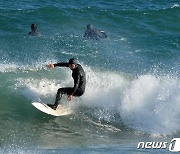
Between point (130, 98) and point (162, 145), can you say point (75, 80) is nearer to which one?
point (130, 98)

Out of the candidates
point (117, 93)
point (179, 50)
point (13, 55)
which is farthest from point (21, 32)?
point (117, 93)

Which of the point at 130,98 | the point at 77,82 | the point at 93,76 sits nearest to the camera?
the point at 77,82

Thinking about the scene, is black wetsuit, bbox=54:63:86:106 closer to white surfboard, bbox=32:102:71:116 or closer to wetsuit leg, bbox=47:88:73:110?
wetsuit leg, bbox=47:88:73:110

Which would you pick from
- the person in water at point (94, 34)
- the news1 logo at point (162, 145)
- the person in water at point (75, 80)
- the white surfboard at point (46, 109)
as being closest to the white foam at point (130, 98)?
the white surfboard at point (46, 109)

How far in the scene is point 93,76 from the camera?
2012cm

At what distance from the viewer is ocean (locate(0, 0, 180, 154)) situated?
1509cm

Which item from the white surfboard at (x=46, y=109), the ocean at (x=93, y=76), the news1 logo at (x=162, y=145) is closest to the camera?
the news1 logo at (x=162, y=145)

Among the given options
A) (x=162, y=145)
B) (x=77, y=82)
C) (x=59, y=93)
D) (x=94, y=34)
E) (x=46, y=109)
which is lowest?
(x=162, y=145)

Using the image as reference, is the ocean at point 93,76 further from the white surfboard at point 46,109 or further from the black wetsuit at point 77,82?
the black wetsuit at point 77,82

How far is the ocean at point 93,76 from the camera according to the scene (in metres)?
15.1

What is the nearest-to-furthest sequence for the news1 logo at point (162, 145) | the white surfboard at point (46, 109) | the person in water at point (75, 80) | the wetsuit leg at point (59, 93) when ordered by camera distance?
the news1 logo at point (162, 145), the person in water at point (75, 80), the wetsuit leg at point (59, 93), the white surfboard at point (46, 109)

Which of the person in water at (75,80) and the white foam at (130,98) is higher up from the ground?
the person in water at (75,80)

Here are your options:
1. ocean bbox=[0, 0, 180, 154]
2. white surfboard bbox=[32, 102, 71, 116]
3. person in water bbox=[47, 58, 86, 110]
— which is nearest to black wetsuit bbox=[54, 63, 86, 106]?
person in water bbox=[47, 58, 86, 110]

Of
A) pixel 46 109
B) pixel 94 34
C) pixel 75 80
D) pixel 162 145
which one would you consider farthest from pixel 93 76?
pixel 94 34
